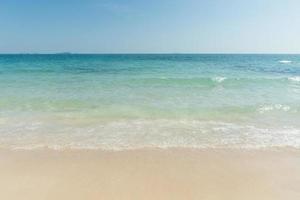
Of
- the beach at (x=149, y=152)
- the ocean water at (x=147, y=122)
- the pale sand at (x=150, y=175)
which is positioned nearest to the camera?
the pale sand at (x=150, y=175)

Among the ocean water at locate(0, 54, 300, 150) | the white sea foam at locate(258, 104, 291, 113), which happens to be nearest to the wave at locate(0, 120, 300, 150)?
the ocean water at locate(0, 54, 300, 150)

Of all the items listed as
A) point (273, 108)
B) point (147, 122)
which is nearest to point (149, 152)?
point (147, 122)

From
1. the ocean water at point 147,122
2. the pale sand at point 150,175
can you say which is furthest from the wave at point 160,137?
the pale sand at point 150,175

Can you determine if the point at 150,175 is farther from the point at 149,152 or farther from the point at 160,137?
the point at 160,137

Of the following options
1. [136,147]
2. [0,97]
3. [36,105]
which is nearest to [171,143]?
[136,147]

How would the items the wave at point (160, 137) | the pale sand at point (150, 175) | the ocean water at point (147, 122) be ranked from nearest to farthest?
1. the pale sand at point (150, 175)
2. the wave at point (160, 137)
3. the ocean water at point (147, 122)

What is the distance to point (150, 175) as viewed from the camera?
482 cm

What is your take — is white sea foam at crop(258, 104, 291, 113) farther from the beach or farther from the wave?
the wave

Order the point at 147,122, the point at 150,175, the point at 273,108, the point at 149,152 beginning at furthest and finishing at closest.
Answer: the point at 273,108
the point at 147,122
the point at 149,152
the point at 150,175

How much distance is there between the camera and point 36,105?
10.6m

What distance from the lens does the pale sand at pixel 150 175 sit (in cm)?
421

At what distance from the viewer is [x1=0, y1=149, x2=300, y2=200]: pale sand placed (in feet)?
13.8

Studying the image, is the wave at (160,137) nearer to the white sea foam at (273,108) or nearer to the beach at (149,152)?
the beach at (149,152)

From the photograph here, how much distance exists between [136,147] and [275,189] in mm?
2704
